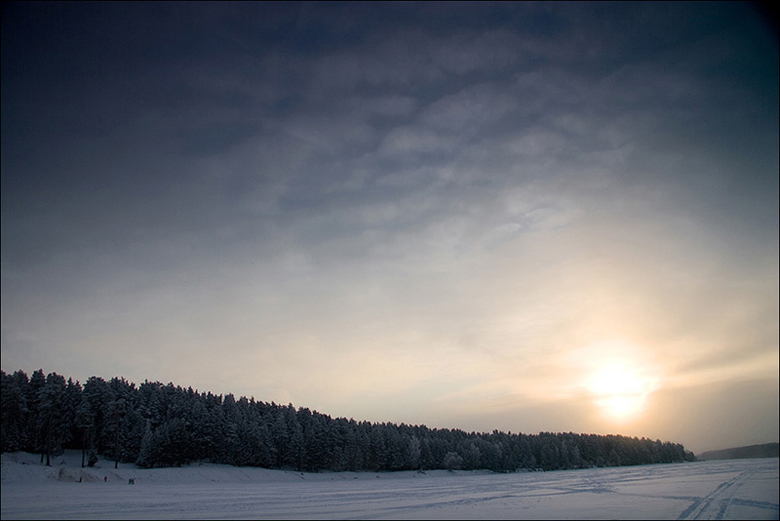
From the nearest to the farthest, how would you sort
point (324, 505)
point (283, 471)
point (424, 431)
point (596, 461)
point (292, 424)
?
point (324, 505)
point (283, 471)
point (292, 424)
point (424, 431)
point (596, 461)

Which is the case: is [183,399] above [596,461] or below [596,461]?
above

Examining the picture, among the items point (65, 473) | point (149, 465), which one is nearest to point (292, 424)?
point (149, 465)

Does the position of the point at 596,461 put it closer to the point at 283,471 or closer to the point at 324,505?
the point at 283,471

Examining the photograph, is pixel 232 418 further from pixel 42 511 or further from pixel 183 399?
pixel 42 511

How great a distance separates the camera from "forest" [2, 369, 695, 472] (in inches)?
3319

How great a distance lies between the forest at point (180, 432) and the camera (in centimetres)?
8431

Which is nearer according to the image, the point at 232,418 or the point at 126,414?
the point at 126,414

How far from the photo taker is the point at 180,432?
9450 cm

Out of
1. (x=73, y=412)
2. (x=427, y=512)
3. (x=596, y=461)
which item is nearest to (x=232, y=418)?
(x=73, y=412)

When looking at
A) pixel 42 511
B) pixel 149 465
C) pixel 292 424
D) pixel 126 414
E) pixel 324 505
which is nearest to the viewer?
pixel 42 511

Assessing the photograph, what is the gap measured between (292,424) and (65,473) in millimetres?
65978

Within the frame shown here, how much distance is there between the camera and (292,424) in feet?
395

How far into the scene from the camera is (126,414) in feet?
323

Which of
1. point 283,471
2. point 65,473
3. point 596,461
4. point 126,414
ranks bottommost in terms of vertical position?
point 596,461
